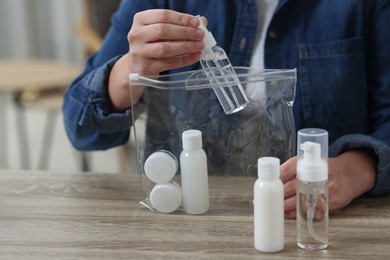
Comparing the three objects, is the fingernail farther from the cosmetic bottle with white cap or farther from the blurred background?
the blurred background

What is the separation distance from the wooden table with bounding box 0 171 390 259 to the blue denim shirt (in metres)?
Answer: 0.15

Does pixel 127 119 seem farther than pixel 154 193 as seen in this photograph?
Yes

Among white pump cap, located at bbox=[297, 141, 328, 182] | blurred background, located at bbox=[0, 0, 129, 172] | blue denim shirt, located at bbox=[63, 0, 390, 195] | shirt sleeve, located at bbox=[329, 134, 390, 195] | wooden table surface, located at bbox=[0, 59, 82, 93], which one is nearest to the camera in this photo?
white pump cap, located at bbox=[297, 141, 328, 182]

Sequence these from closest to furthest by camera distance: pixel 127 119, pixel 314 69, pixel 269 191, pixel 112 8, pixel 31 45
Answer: pixel 269 191 < pixel 127 119 < pixel 314 69 < pixel 112 8 < pixel 31 45

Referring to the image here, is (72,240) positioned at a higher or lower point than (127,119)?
lower

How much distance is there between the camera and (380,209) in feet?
3.53

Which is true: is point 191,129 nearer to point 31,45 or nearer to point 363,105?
point 363,105

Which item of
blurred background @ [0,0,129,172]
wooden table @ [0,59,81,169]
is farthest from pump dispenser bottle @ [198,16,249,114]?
blurred background @ [0,0,129,172]

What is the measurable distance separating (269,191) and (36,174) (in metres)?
0.52

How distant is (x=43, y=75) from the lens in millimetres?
2701

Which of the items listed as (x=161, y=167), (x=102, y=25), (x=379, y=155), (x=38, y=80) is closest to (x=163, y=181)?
(x=161, y=167)

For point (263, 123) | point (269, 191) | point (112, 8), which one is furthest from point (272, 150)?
point (112, 8)

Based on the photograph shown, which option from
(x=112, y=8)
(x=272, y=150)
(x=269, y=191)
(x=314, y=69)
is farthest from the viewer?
(x=112, y=8)

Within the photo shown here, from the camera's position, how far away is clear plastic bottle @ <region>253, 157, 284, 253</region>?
88 centimetres
